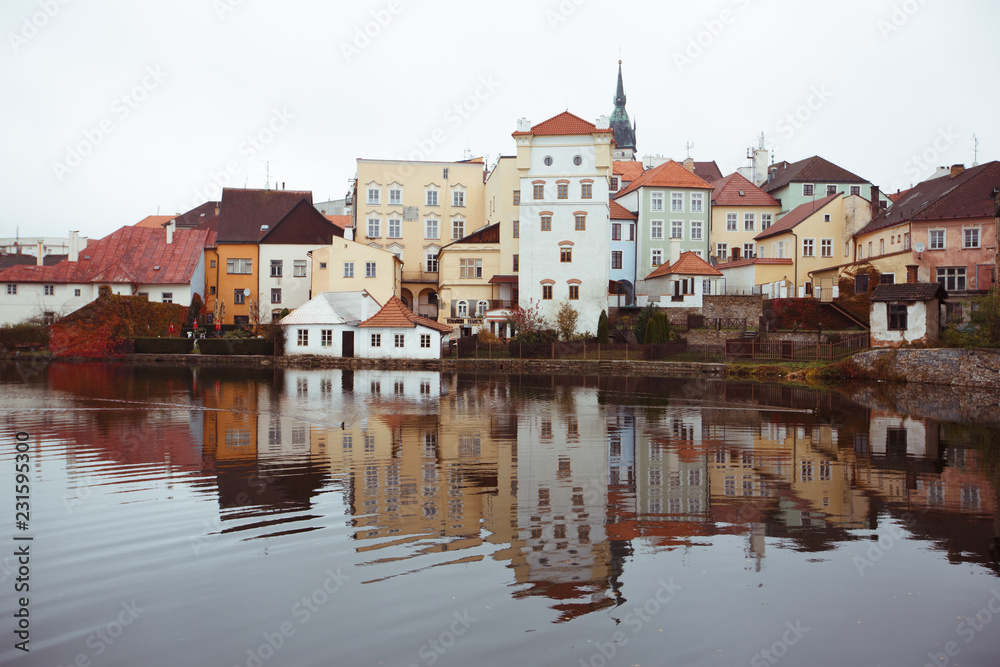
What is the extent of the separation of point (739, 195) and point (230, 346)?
1775 inches

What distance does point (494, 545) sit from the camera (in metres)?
9.14

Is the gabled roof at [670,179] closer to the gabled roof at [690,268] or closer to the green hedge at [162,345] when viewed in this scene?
the gabled roof at [690,268]

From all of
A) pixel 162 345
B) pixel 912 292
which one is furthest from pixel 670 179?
pixel 162 345

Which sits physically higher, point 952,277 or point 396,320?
point 952,277

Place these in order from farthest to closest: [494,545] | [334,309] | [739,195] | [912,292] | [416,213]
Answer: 1. [739,195]
2. [416,213]
3. [334,309]
4. [912,292]
5. [494,545]

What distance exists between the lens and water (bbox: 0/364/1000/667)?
22.0ft

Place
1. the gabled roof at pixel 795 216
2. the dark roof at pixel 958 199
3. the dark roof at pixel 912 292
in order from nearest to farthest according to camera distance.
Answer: the dark roof at pixel 912 292 → the dark roof at pixel 958 199 → the gabled roof at pixel 795 216

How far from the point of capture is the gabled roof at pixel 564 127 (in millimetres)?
53469

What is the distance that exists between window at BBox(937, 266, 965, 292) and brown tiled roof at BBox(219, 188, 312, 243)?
4600cm

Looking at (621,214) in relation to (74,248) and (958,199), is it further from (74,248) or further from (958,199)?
(74,248)

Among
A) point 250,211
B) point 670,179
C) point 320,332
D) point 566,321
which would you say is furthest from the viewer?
point 670,179

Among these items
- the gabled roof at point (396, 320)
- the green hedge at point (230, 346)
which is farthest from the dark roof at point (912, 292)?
the green hedge at point (230, 346)

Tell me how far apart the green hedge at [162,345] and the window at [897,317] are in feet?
141

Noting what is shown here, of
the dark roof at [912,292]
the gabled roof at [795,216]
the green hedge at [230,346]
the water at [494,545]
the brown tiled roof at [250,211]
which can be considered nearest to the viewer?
the water at [494,545]
